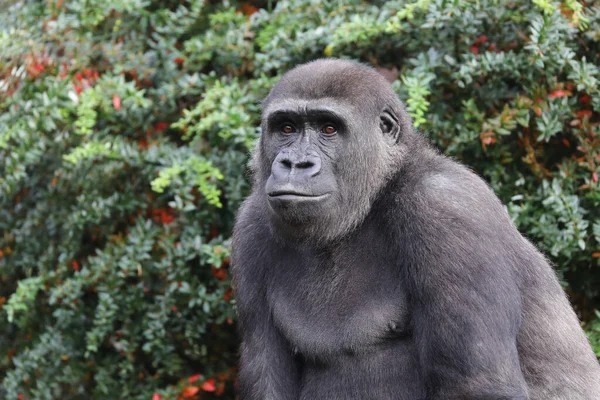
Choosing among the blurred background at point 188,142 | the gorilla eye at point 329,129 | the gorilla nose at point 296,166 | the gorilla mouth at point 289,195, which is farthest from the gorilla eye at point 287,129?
the blurred background at point 188,142

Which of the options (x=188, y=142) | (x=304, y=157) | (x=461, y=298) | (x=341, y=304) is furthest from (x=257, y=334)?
(x=188, y=142)

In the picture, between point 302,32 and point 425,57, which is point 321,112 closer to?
point 425,57

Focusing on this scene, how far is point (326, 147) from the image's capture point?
402 cm

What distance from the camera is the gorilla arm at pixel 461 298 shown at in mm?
3637

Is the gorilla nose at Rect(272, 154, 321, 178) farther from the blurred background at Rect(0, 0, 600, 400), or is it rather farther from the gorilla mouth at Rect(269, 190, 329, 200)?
the blurred background at Rect(0, 0, 600, 400)

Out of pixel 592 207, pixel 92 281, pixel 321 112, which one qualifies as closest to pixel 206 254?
pixel 92 281

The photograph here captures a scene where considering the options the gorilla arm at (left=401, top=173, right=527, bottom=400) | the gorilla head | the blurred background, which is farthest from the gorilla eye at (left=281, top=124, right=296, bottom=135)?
the blurred background

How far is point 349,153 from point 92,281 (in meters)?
2.56

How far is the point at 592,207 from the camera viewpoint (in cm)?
538

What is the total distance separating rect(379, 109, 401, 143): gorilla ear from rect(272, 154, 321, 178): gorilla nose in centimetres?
49

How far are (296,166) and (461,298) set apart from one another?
89 centimetres

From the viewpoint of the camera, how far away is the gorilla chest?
3.92 metres

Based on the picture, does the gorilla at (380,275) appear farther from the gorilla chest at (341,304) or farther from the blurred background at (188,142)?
the blurred background at (188,142)

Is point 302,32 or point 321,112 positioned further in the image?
point 302,32
